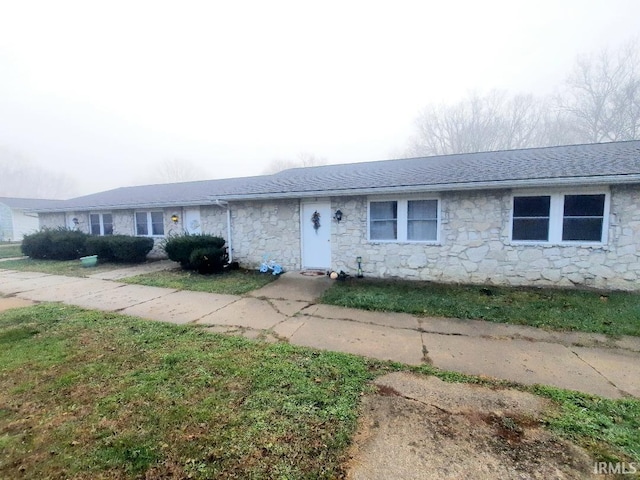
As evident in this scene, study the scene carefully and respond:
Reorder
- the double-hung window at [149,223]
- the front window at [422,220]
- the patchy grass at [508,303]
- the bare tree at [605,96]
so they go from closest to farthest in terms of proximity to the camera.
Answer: the patchy grass at [508,303] < the front window at [422,220] < the double-hung window at [149,223] < the bare tree at [605,96]

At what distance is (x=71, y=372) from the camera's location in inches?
121

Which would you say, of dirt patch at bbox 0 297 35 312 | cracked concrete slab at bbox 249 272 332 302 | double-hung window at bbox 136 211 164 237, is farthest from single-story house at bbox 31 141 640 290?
dirt patch at bbox 0 297 35 312

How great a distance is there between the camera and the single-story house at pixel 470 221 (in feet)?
19.5

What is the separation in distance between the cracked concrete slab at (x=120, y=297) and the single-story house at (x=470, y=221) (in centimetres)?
291

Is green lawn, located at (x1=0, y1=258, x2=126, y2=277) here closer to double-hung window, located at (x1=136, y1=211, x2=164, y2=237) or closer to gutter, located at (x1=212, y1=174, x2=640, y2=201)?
double-hung window, located at (x1=136, y1=211, x2=164, y2=237)

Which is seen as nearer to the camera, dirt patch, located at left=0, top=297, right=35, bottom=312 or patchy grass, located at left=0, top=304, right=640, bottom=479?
patchy grass, located at left=0, top=304, right=640, bottom=479

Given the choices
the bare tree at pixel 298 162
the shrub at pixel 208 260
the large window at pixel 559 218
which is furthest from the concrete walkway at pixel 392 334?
the bare tree at pixel 298 162

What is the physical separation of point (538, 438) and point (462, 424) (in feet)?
1.71

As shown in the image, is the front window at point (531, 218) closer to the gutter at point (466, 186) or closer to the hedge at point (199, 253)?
the gutter at point (466, 186)

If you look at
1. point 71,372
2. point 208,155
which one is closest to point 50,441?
point 71,372

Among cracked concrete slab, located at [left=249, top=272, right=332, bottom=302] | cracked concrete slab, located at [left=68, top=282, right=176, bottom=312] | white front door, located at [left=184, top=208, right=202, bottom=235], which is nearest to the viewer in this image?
cracked concrete slab, located at [left=68, top=282, right=176, bottom=312]

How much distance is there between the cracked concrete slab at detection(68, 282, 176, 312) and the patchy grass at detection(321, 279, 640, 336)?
3828 mm

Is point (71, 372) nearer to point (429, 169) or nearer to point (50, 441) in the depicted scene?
point (50, 441)

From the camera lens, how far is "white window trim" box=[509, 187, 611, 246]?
19.5 feet
